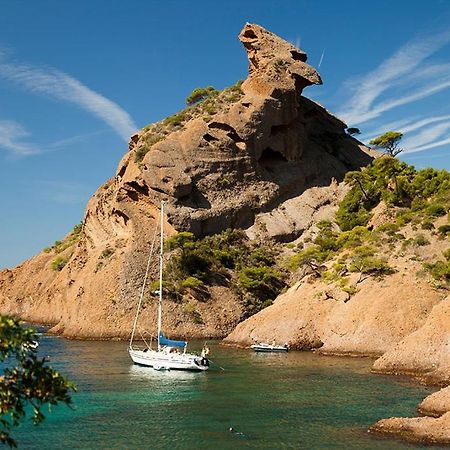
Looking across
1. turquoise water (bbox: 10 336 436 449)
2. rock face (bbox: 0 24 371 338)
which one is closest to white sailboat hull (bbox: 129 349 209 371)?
turquoise water (bbox: 10 336 436 449)

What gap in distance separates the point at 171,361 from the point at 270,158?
58.8m

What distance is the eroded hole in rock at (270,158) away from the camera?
10306 cm

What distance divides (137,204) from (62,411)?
59649mm

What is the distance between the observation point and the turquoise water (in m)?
29.1

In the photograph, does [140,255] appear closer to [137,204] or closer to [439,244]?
[137,204]

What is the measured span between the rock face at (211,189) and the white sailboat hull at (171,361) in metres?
24.7

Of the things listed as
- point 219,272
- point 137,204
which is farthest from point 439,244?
point 137,204

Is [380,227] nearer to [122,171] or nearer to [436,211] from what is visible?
[436,211]

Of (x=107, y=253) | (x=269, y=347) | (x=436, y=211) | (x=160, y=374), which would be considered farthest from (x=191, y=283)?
(x=436, y=211)

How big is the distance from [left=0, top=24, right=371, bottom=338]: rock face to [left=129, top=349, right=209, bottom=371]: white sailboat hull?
24.7 m

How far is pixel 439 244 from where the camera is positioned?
7169cm

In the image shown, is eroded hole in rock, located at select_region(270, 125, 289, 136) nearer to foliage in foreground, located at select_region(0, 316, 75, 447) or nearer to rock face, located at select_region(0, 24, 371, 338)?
rock face, located at select_region(0, 24, 371, 338)

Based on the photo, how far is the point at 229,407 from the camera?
3659 centimetres

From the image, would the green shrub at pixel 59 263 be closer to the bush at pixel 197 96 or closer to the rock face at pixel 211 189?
the rock face at pixel 211 189
